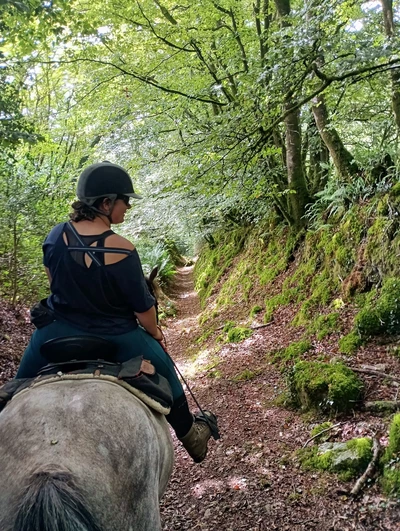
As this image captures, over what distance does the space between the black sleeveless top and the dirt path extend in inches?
91.6

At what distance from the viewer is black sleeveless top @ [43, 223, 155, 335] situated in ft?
8.23

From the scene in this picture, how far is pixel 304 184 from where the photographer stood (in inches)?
335

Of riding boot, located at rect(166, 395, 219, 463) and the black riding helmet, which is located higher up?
the black riding helmet

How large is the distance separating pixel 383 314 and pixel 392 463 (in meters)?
2.16

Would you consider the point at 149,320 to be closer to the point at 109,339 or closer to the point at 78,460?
the point at 109,339

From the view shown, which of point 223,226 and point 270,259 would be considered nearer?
point 270,259

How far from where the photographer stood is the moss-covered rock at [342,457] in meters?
3.65

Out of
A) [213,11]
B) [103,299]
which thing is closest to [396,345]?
[103,299]

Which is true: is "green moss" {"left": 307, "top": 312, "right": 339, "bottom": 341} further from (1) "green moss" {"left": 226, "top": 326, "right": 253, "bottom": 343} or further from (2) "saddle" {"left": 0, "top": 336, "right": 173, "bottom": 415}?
(2) "saddle" {"left": 0, "top": 336, "right": 173, "bottom": 415}

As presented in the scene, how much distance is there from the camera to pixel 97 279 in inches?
98.7

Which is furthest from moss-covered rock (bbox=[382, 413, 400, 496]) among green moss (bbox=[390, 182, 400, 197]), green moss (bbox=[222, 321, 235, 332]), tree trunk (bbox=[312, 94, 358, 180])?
green moss (bbox=[222, 321, 235, 332])

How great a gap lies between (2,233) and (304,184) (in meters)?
6.15

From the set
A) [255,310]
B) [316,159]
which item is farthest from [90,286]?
[316,159]

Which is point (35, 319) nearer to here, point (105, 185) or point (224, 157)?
point (105, 185)
